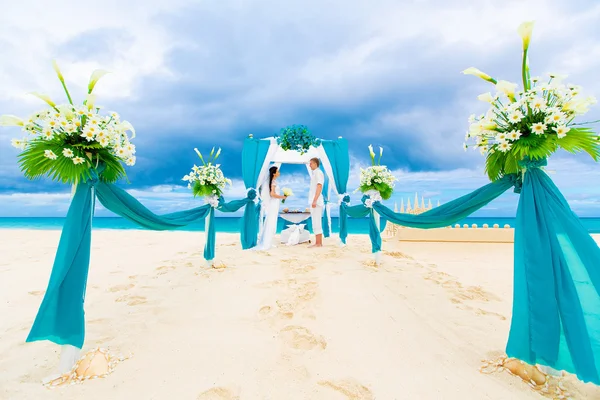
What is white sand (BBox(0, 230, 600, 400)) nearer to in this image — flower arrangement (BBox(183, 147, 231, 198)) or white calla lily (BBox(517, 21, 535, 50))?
flower arrangement (BBox(183, 147, 231, 198))

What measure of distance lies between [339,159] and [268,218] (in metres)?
2.21

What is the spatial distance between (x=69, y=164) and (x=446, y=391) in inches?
117

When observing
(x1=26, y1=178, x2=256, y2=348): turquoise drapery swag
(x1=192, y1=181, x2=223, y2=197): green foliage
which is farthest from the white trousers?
(x1=26, y1=178, x2=256, y2=348): turquoise drapery swag

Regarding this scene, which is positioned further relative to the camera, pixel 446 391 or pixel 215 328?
pixel 215 328

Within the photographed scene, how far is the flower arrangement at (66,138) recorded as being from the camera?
6.82ft

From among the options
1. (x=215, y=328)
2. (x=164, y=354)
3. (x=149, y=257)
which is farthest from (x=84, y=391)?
(x=149, y=257)

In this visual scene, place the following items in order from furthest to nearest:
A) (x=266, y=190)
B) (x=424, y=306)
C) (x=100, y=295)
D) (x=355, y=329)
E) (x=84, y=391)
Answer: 1. (x=266, y=190)
2. (x=100, y=295)
3. (x=424, y=306)
4. (x=355, y=329)
5. (x=84, y=391)

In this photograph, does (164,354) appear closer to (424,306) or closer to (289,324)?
(289,324)

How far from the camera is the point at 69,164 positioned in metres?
2.16

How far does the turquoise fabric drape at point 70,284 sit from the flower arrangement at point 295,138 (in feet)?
15.0

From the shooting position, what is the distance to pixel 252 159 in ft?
22.1

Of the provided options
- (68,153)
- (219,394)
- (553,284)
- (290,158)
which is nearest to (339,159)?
(290,158)

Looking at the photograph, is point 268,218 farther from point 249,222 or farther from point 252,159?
point 252,159

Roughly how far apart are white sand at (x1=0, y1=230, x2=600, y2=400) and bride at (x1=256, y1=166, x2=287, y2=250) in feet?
5.66
